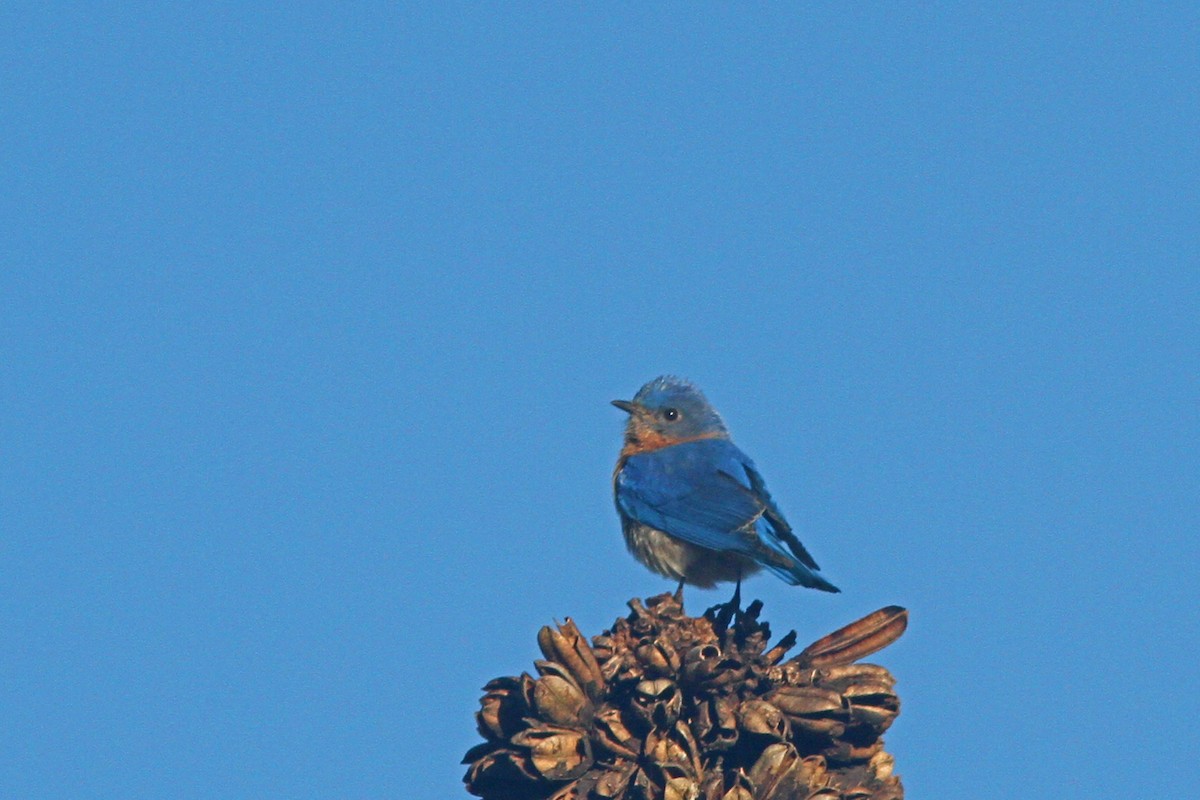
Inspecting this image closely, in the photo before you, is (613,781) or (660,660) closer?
(613,781)

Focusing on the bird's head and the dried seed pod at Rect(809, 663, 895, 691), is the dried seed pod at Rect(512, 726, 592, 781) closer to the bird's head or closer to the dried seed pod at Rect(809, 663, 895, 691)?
the dried seed pod at Rect(809, 663, 895, 691)

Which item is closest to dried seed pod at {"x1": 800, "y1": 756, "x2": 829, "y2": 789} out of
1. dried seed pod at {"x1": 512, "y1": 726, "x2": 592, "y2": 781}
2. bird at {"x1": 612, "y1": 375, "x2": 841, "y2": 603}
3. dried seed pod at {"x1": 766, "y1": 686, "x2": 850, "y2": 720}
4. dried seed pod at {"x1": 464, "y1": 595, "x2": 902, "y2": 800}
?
dried seed pod at {"x1": 464, "y1": 595, "x2": 902, "y2": 800}

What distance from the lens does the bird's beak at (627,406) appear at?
35.8ft

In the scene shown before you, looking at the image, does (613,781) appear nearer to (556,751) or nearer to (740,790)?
(556,751)

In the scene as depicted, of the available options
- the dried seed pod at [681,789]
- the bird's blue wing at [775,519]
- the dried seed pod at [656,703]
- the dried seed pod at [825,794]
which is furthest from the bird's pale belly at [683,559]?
the dried seed pod at [681,789]

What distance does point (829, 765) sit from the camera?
4293mm

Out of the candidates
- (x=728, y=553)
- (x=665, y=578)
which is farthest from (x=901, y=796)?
(x=665, y=578)

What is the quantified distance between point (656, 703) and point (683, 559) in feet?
16.7

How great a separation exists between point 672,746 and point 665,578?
217 inches

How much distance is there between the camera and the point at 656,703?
4.30 metres

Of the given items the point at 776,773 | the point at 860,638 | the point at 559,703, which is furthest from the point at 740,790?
the point at 860,638

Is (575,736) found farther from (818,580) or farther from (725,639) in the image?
(818,580)

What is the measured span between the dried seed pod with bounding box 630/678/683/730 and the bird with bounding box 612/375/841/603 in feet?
12.0

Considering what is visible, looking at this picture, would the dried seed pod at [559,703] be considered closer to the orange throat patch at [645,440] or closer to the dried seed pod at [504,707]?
the dried seed pod at [504,707]
